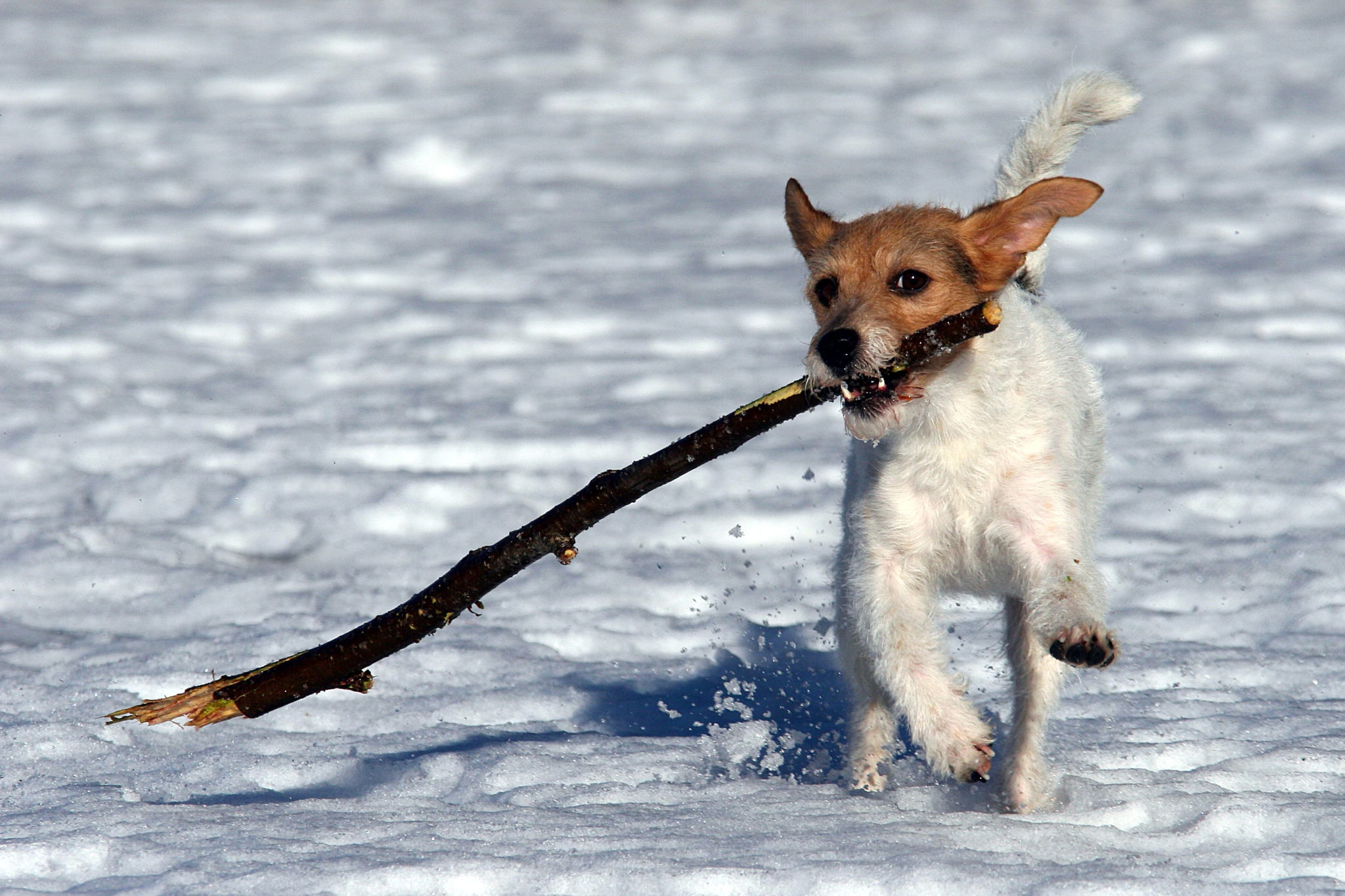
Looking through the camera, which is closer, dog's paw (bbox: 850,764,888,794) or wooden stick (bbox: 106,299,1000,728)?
wooden stick (bbox: 106,299,1000,728)

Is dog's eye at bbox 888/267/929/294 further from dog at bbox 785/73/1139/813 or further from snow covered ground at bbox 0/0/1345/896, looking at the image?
snow covered ground at bbox 0/0/1345/896

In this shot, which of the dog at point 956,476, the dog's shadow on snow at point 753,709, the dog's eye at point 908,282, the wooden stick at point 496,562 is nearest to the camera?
the wooden stick at point 496,562

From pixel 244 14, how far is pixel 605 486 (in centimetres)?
1106

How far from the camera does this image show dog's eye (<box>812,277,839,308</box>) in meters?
3.03

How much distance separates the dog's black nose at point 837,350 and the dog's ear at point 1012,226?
0.47m

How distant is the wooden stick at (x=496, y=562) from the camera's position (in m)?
2.59

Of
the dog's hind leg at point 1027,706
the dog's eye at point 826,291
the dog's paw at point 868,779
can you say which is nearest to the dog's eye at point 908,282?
the dog's eye at point 826,291

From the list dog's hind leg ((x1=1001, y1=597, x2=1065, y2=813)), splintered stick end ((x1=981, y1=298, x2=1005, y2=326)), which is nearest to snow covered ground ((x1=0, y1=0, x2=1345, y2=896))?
dog's hind leg ((x1=1001, y1=597, x2=1065, y2=813))

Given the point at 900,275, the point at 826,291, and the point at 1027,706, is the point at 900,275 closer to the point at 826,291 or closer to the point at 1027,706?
the point at 826,291

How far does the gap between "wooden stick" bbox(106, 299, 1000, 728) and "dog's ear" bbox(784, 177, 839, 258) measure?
0.59 m

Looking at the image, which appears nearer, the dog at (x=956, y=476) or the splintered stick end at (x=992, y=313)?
the splintered stick end at (x=992, y=313)

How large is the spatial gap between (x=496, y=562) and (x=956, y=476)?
Result: 1079 millimetres

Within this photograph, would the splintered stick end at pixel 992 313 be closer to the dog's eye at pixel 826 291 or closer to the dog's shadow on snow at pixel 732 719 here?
the dog's eye at pixel 826 291

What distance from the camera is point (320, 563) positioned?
15.5 feet
